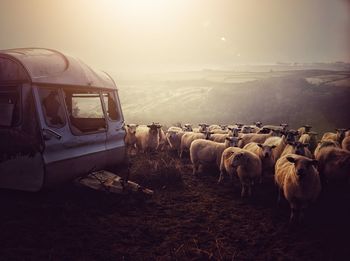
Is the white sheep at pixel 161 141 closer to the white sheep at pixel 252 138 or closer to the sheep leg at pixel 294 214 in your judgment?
the white sheep at pixel 252 138

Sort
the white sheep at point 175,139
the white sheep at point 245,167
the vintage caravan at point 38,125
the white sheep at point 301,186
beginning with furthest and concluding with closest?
the white sheep at point 175,139 < the white sheep at point 245,167 < the white sheep at point 301,186 < the vintage caravan at point 38,125

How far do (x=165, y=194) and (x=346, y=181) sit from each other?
5471mm

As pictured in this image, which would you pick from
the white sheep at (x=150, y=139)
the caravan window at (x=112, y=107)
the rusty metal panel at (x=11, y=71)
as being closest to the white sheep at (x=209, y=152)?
the white sheep at (x=150, y=139)

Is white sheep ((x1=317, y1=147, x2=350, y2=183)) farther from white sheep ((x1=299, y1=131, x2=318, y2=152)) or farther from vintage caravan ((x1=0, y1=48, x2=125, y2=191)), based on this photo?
vintage caravan ((x1=0, y1=48, x2=125, y2=191))

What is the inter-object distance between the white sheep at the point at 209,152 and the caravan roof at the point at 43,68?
5491mm

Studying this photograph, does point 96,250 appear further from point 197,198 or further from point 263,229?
point 197,198

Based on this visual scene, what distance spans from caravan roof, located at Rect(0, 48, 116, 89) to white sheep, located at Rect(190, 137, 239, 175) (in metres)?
5.49

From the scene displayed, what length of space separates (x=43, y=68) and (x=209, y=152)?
7444mm

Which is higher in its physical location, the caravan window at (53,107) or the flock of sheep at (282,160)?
the caravan window at (53,107)

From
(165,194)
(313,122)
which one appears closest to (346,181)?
(165,194)

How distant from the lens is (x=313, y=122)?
1582 inches

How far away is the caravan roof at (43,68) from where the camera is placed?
6.92 meters

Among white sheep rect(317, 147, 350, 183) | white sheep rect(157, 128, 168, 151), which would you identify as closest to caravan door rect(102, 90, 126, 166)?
white sheep rect(317, 147, 350, 183)

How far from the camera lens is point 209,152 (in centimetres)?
1262
